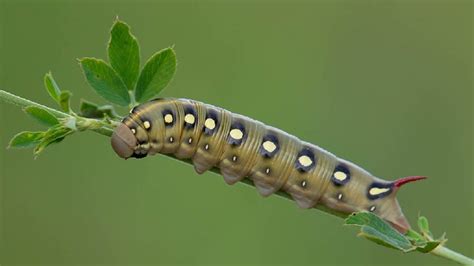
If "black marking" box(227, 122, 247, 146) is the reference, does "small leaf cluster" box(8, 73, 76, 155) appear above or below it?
above

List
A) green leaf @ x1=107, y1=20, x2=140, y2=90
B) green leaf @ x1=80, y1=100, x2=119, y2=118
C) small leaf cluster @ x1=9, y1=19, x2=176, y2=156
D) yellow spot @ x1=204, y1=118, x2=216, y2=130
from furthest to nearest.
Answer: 1. yellow spot @ x1=204, y1=118, x2=216, y2=130
2. green leaf @ x1=80, y1=100, x2=119, y2=118
3. green leaf @ x1=107, y1=20, x2=140, y2=90
4. small leaf cluster @ x1=9, y1=19, x2=176, y2=156

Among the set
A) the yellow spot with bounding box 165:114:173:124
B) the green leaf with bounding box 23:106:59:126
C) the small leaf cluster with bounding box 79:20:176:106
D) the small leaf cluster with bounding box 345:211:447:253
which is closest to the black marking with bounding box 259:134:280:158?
the yellow spot with bounding box 165:114:173:124

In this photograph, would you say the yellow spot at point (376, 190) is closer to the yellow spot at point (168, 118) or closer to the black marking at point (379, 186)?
the black marking at point (379, 186)

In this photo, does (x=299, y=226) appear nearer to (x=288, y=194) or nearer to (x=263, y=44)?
(x=263, y=44)

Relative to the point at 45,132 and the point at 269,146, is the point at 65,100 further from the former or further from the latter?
the point at 269,146

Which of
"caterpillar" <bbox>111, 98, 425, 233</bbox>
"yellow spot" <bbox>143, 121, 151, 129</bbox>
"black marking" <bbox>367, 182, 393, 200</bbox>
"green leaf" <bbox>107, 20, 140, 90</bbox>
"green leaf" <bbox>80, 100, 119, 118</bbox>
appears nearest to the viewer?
"green leaf" <bbox>107, 20, 140, 90</bbox>

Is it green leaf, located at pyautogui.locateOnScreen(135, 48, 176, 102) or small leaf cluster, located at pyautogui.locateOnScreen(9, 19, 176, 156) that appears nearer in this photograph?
small leaf cluster, located at pyautogui.locateOnScreen(9, 19, 176, 156)

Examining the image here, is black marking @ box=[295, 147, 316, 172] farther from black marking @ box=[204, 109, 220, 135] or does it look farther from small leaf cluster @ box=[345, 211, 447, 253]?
small leaf cluster @ box=[345, 211, 447, 253]
